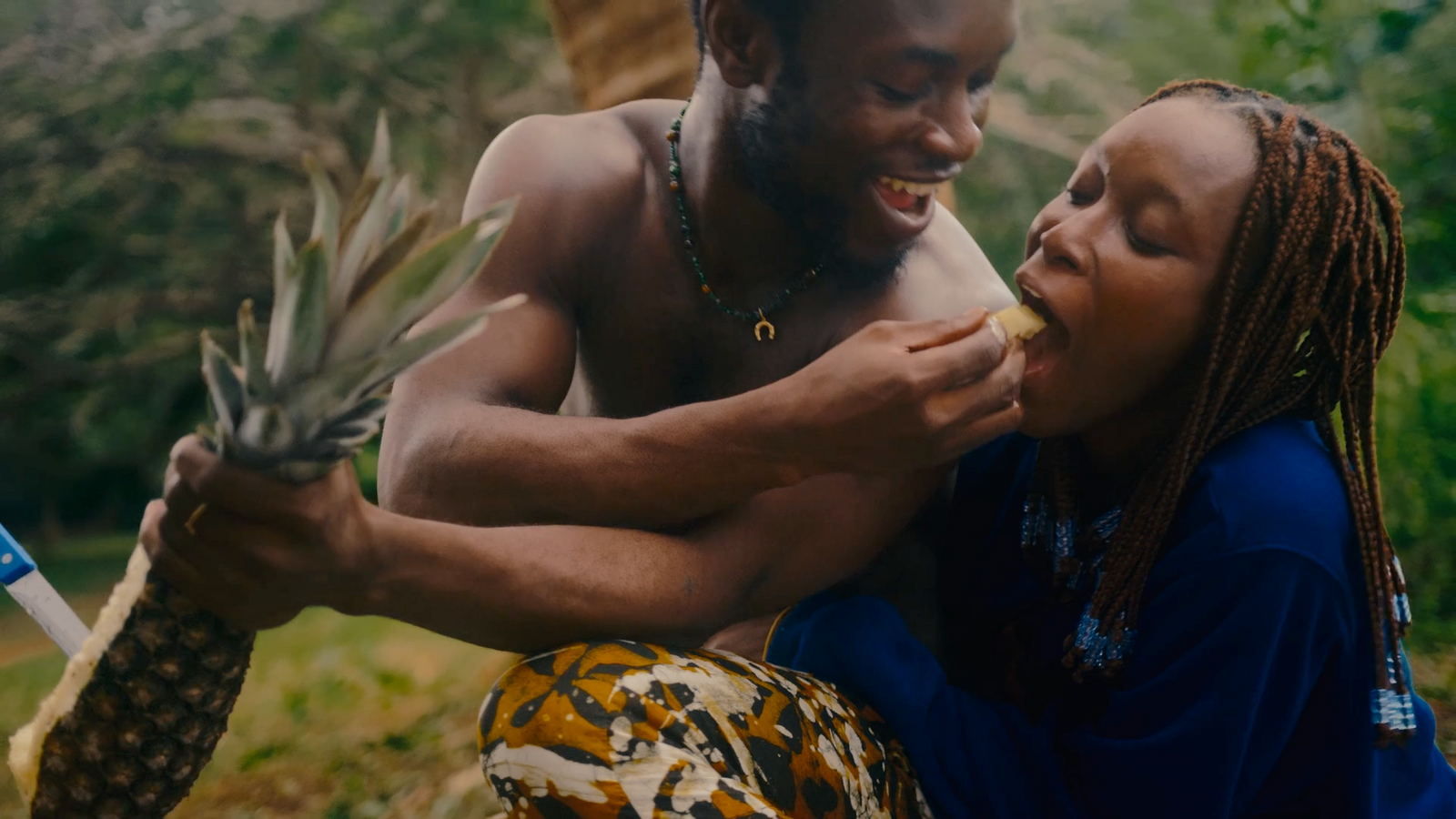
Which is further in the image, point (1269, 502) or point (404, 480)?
point (404, 480)

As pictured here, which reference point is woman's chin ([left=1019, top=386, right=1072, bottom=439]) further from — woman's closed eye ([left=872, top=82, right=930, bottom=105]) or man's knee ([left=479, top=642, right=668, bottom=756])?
man's knee ([left=479, top=642, right=668, bottom=756])

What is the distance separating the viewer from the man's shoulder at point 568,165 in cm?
178

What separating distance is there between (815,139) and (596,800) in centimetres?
92

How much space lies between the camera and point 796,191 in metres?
1.78

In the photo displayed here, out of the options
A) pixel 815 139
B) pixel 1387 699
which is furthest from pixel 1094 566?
pixel 815 139

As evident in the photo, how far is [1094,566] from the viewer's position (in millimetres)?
1542

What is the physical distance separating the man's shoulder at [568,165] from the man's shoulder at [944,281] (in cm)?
43

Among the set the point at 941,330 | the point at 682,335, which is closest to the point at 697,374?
the point at 682,335

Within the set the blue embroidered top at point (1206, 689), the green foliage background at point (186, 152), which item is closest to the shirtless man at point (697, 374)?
the blue embroidered top at point (1206, 689)

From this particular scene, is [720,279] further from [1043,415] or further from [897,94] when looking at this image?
[1043,415]

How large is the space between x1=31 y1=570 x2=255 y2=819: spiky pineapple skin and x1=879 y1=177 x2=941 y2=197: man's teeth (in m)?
0.98

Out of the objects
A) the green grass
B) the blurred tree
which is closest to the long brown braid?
the green grass

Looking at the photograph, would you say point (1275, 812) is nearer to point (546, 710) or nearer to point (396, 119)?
point (546, 710)

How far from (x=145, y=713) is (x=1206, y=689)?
1.09m
